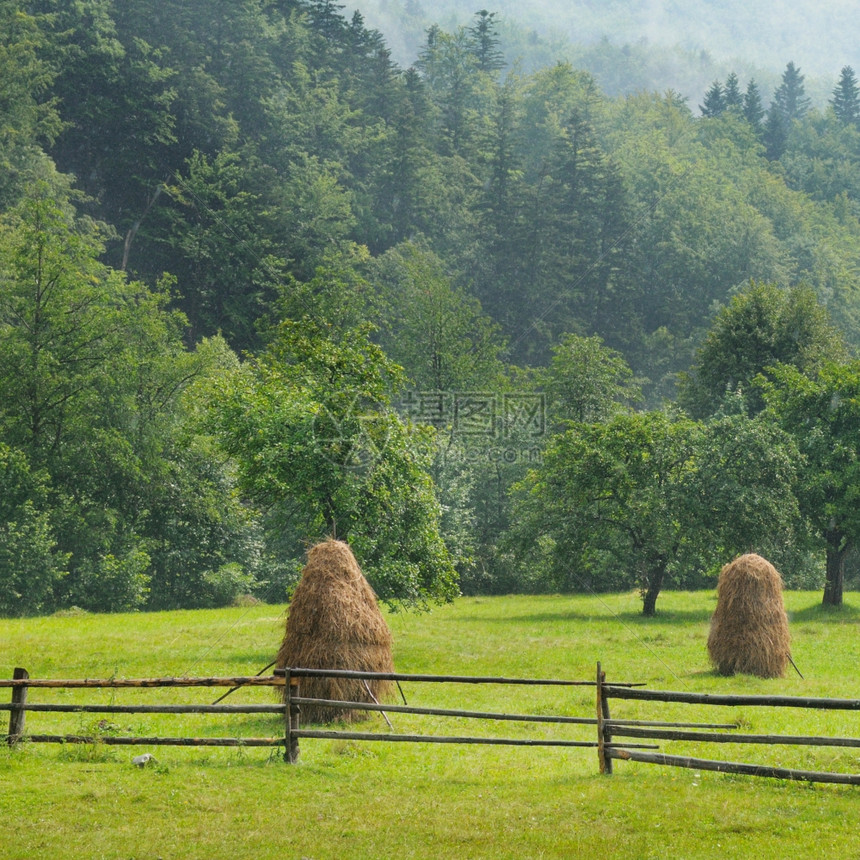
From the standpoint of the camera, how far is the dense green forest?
40.2m

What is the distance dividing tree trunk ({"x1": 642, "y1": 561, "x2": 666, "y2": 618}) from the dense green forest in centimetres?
13

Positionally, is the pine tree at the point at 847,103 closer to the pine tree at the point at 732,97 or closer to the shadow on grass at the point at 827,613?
the pine tree at the point at 732,97

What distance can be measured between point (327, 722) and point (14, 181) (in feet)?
207

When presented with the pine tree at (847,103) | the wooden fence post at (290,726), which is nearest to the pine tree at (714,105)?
the pine tree at (847,103)

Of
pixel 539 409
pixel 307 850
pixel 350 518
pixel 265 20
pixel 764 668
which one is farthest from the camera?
pixel 265 20

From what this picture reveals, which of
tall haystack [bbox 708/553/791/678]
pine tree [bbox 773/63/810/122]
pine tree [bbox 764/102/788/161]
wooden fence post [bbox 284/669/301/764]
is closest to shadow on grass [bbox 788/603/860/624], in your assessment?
tall haystack [bbox 708/553/791/678]

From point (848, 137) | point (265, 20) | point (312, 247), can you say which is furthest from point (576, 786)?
point (848, 137)

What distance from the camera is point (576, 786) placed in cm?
1405

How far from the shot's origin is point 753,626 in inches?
990

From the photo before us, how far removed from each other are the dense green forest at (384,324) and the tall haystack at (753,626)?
8547 millimetres

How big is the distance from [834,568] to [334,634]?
1211 inches

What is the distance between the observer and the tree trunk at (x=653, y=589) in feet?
132

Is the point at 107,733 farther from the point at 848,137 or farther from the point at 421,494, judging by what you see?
the point at 848,137

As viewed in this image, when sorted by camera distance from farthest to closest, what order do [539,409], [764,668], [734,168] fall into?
[734,168], [539,409], [764,668]
